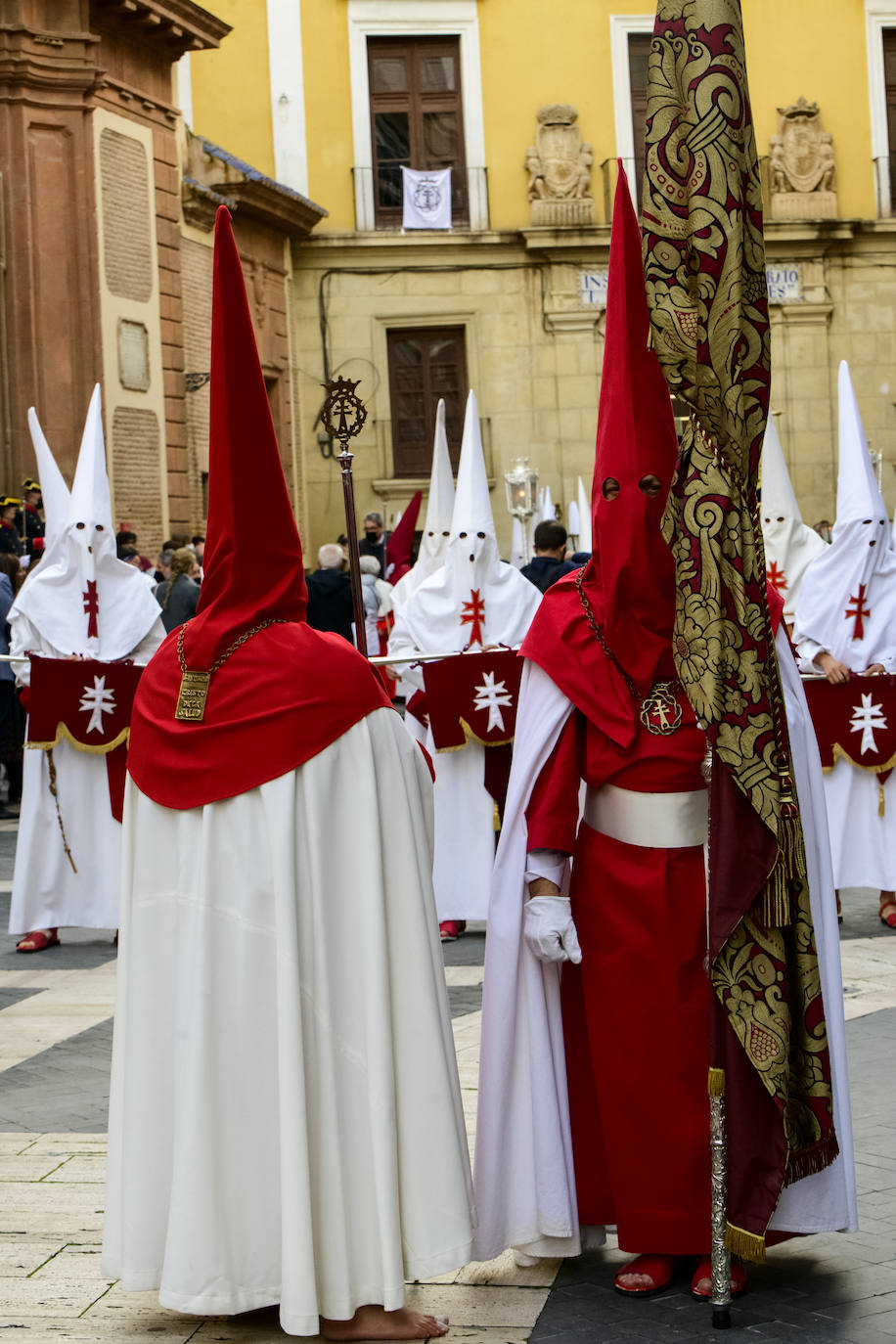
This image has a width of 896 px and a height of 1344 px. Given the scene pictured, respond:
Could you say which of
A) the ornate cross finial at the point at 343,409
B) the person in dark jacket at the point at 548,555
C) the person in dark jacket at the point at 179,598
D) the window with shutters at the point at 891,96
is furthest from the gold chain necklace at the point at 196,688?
the window with shutters at the point at 891,96

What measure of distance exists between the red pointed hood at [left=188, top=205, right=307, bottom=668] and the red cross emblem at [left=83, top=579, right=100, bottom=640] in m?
4.84

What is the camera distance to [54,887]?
28.1ft

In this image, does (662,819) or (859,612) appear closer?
(662,819)

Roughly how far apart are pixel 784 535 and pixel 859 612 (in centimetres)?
119

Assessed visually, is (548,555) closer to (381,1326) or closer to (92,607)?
(92,607)

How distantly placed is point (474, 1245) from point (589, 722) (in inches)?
46.9

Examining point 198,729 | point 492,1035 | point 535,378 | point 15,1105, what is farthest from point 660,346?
point 535,378

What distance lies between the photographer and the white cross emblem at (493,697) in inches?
333

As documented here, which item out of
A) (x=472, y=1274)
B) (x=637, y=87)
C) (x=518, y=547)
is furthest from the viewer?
(x=637, y=87)

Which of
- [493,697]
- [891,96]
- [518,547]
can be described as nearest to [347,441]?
[493,697]

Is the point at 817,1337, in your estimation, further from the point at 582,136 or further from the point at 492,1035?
the point at 582,136

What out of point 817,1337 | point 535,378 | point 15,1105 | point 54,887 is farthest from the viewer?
point 535,378

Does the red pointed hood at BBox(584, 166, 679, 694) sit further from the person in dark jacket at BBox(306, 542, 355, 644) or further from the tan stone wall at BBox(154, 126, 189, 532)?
the tan stone wall at BBox(154, 126, 189, 532)

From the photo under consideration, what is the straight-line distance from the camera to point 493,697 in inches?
334
